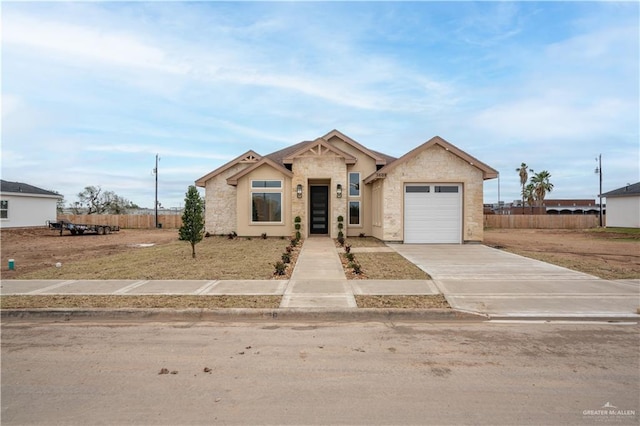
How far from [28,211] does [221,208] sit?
1832cm

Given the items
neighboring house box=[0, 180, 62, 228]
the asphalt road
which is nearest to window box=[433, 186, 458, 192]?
the asphalt road

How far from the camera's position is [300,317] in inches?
256

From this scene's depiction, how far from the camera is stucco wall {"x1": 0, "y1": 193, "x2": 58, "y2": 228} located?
28016 millimetres

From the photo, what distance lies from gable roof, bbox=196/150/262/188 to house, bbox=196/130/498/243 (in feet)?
0.19

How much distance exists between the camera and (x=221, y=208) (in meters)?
22.1

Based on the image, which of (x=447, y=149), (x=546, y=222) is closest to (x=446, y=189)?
(x=447, y=149)

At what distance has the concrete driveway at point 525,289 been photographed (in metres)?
6.81

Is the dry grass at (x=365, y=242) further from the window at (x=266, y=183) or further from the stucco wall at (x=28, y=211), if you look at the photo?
the stucco wall at (x=28, y=211)

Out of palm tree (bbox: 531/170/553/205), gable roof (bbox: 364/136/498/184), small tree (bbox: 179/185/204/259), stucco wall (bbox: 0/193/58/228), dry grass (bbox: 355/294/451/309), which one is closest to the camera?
dry grass (bbox: 355/294/451/309)

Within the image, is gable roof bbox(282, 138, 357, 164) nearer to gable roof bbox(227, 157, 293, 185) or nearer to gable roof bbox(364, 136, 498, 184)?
gable roof bbox(227, 157, 293, 185)

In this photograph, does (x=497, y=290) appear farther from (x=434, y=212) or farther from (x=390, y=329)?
(x=434, y=212)

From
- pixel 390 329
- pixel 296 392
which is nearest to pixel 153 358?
pixel 296 392

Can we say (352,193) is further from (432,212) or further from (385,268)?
(385,268)

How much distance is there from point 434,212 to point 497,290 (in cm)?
Answer: 930
